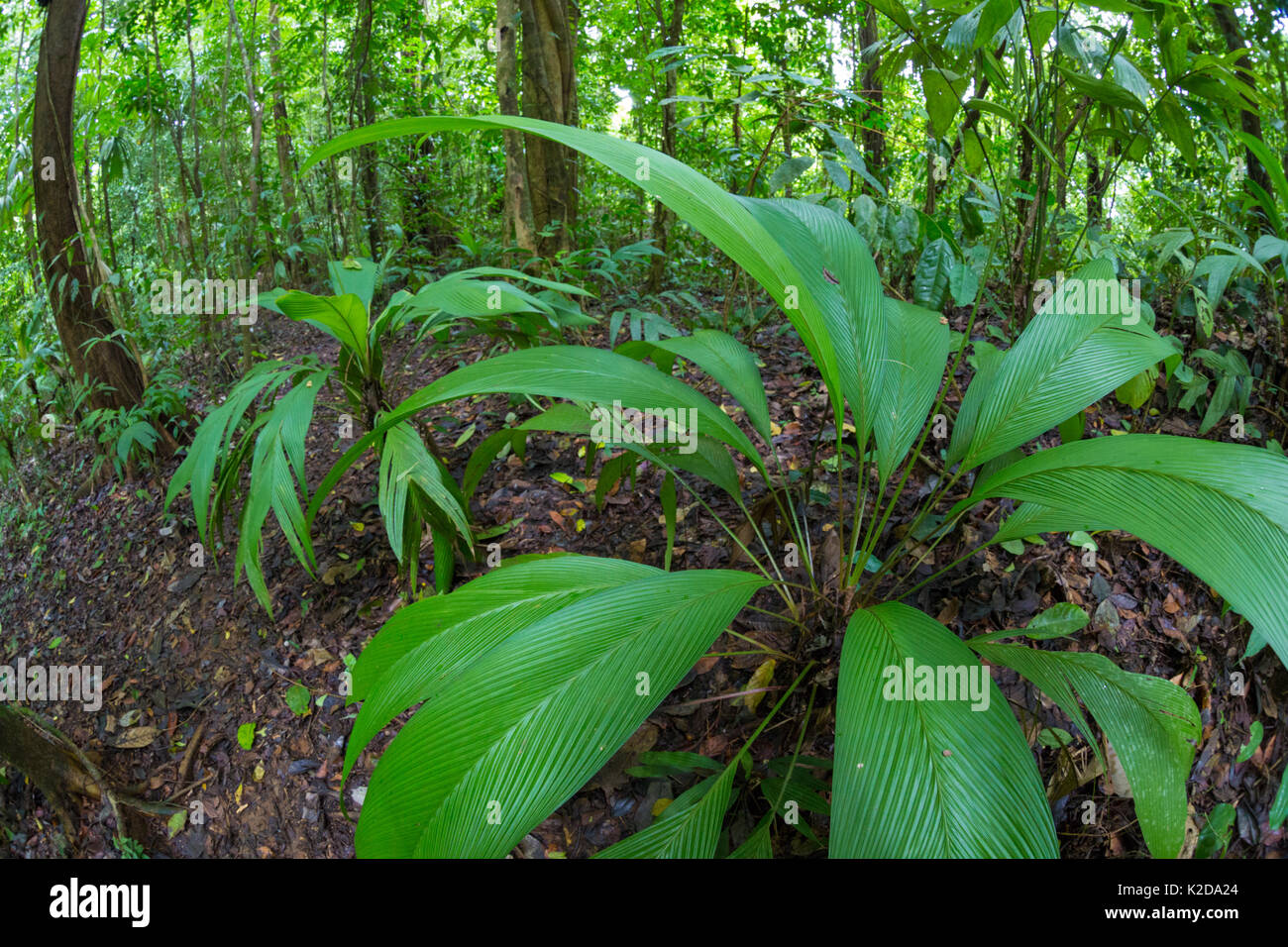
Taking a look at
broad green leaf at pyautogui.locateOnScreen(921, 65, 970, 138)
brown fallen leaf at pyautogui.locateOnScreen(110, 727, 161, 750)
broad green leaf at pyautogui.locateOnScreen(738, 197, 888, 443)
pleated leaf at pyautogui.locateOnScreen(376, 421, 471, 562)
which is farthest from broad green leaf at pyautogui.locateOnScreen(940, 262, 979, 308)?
brown fallen leaf at pyautogui.locateOnScreen(110, 727, 161, 750)

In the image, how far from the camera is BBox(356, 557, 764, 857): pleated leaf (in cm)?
66

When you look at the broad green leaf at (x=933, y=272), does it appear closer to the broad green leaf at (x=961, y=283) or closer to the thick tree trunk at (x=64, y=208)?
the broad green leaf at (x=961, y=283)

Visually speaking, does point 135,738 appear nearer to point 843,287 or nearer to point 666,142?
point 843,287

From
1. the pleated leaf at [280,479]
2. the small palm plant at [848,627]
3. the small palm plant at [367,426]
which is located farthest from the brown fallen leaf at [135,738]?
the small palm plant at [848,627]

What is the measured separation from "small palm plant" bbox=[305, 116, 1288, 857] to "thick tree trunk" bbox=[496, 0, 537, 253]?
1787mm

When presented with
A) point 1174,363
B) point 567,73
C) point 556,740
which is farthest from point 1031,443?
point 567,73

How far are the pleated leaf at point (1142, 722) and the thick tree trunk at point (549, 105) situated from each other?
233 centimetres

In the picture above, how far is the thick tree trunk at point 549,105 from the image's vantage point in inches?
109

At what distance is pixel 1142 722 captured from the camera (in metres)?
0.83

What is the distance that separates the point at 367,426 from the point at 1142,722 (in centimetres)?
152

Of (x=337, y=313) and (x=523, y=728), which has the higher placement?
(x=337, y=313)

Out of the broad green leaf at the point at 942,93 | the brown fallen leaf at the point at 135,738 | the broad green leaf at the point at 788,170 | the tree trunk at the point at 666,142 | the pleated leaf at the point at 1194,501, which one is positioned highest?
the tree trunk at the point at 666,142

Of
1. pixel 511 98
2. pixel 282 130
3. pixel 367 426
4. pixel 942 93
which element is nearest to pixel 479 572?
pixel 367 426
